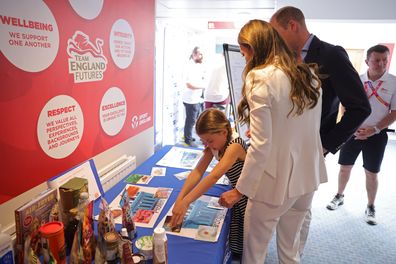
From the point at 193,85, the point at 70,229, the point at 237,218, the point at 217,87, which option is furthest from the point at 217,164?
the point at 193,85

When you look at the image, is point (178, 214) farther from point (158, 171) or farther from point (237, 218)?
point (158, 171)

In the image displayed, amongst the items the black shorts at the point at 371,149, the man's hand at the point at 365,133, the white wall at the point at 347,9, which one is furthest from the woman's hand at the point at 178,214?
the white wall at the point at 347,9

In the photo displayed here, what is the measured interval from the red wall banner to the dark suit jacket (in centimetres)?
112

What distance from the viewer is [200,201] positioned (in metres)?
1.50

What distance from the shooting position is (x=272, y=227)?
4.12ft

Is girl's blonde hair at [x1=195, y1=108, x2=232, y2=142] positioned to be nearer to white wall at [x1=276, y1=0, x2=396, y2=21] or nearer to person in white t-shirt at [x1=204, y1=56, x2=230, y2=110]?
white wall at [x1=276, y1=0, x2=396, y2=21]

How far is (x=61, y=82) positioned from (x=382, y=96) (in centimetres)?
249

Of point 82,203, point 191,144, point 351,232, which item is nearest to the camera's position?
point 82,203

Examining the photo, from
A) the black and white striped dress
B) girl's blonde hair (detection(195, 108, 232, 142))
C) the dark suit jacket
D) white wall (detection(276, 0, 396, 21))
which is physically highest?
white wall (detection(276, 0, 396, 21))

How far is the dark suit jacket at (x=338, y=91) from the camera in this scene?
4.71 feet

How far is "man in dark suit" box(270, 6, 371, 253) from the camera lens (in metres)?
1.44

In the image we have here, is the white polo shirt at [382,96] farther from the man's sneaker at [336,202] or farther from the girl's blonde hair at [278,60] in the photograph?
the girl's blonde hair at [278,60]

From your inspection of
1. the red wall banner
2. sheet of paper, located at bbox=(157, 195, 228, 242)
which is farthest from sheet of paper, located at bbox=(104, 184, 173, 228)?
the red wall banner

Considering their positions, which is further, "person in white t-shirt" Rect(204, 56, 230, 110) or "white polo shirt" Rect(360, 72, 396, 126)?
"person in white t-shirt" Rect(204, 56, 230, 110)
